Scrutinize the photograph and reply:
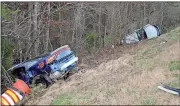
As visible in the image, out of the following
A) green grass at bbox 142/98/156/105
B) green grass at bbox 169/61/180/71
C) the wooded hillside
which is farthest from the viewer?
the wooded hillside

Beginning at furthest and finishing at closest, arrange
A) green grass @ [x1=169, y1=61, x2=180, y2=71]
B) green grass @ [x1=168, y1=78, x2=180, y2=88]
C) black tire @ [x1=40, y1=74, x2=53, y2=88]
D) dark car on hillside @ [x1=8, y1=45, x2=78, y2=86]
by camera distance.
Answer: dark car on hillside @ [x1=8, y1=45, x2=78, y2=86]
black tire @ [x1=40, y1=74, x2=53, y2=88]
green grass @ [x1=169, y1=61, x2=180, y2=71]
green grass @ [x1=168, y1=78, x2=180, y2=88]

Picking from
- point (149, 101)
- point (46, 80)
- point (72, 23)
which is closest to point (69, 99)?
point (149, 101)

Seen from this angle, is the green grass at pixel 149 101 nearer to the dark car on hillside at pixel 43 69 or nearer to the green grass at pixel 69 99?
the green grass at pixel 69 99

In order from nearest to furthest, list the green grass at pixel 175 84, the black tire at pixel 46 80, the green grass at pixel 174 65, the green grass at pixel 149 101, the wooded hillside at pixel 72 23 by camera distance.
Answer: the green grass at pixel 149 101 < the green grass at pixel 175 84 < the green grass at pixel 174 65 < the black tire at pixel 46 80 < the wooded hillside at pixel 72 23

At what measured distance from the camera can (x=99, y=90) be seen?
1005 cm

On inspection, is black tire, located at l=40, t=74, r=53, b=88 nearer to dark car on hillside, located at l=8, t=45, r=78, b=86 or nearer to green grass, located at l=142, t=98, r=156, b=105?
dark car on hillside, located at l=8, t=45, r=78, b=86

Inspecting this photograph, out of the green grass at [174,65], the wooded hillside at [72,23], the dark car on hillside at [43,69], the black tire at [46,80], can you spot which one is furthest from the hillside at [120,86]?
the wooded hillside at [72,23]

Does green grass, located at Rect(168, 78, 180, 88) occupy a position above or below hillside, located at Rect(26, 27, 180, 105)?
above

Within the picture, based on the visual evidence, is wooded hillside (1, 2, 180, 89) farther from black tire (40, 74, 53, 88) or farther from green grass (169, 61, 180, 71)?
green grass (169, 61, 180, 71)

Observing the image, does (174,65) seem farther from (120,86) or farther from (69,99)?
(69,99)

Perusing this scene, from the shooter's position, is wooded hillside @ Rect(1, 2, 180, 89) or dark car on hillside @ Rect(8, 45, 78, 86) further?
wooded hillside @ Rect(1, 2, 180, 89)

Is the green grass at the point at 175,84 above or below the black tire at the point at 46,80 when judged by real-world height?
above

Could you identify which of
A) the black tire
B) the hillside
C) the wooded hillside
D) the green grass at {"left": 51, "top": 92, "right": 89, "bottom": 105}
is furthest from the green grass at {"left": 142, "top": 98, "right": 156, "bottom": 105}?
the wooded hillside

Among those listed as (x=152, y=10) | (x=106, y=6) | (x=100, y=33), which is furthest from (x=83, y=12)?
(x=152, y=10)
